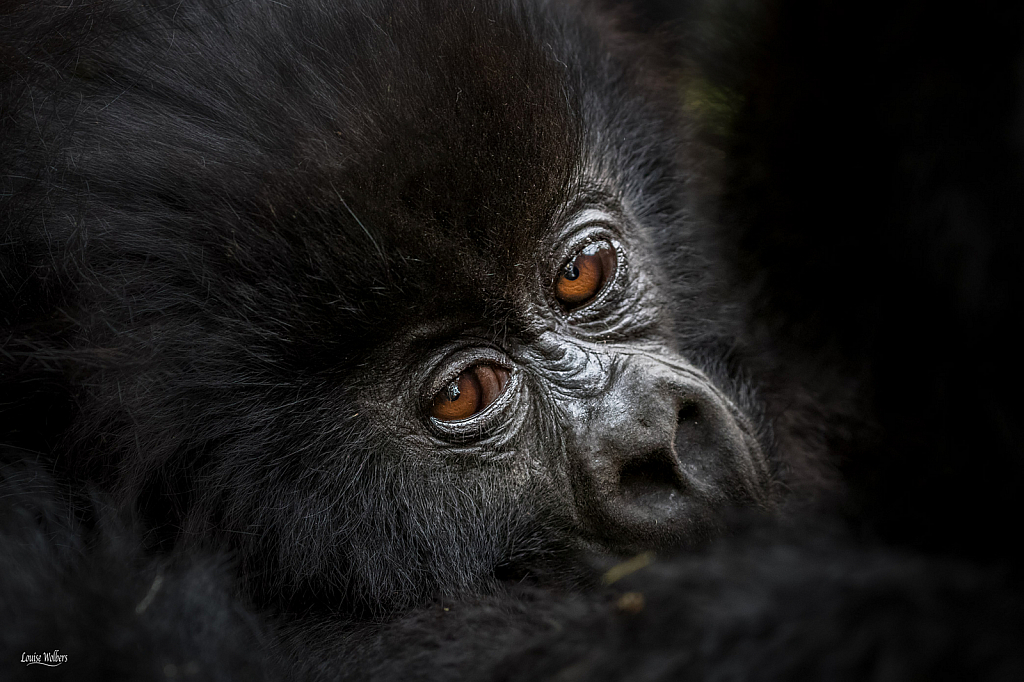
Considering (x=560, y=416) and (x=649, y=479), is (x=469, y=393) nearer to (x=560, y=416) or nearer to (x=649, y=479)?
(x=560, y=416)

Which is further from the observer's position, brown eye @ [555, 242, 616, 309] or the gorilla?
brown eye @ [555, 242, 616, 309]

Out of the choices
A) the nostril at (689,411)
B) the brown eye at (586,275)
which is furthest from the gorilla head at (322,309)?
the brown eye at (586,275)

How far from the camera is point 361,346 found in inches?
75.9

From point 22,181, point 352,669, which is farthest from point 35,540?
point 22,181

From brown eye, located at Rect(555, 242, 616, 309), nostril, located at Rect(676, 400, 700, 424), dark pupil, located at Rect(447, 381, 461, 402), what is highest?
brown eye, located at Rect(555, 242, 616, 309)

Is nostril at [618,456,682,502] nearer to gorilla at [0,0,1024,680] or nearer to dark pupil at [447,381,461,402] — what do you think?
gorilla at [0,0,1024,680]

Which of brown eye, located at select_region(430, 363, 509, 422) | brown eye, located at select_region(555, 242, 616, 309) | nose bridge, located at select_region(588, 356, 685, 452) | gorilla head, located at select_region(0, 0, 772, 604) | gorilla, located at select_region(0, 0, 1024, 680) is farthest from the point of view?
brown eye, located at select_region(555, 242, 616, 309)

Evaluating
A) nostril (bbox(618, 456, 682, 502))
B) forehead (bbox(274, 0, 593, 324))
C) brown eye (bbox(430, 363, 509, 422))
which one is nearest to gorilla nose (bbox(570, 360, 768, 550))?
nostril (bbox(618, 456, 682, 502))

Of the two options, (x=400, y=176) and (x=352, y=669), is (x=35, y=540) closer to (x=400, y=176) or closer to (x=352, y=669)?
(x=352, y=669)

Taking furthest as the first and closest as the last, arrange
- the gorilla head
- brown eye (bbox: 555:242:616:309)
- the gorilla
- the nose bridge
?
brown eye (bbox: 555:242:616:309) → the nose bridge → the gorilla head → the gorilla

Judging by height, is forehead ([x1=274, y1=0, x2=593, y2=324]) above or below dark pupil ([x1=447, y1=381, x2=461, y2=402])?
above

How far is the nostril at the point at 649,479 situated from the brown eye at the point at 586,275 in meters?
0.48

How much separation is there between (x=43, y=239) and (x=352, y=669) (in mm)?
1091

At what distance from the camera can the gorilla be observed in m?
1.43
